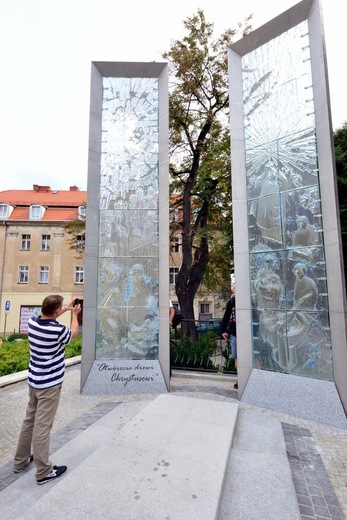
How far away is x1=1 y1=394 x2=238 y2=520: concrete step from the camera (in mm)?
2410

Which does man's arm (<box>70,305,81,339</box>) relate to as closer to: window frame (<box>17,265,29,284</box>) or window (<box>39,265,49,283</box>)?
window (<box>39,265,49,283</box>)

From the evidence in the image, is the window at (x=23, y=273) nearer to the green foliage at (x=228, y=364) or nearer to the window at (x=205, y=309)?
the window at (x=205, y=309)

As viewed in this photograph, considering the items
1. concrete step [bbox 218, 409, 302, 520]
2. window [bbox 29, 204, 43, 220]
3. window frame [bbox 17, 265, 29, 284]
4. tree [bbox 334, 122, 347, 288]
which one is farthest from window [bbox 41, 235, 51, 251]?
concrete step [bbox 218, 409, 302, 520]

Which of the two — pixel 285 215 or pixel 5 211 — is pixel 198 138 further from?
pixel 5 211

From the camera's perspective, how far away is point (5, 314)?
88.8 ft

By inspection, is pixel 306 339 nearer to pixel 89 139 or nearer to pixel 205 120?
pixel 89 139

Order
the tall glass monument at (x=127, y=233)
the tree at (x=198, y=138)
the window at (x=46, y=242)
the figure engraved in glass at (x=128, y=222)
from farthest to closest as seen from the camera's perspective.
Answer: the window at (x=46, y=242) → the tree at (x=198, y=138) → the figure engraved in glass at (x=128, y=222) → the tall glass monument at (x=127, y=233)

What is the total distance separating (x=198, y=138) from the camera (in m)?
14.1

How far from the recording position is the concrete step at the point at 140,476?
2.41 meters

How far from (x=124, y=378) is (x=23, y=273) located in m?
26.5

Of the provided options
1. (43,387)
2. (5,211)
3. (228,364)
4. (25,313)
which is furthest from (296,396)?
(5,211)

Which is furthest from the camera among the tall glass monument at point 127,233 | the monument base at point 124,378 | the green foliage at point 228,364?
the green foliage at point 228,364

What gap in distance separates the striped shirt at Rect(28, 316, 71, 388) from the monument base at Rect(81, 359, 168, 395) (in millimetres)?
3330

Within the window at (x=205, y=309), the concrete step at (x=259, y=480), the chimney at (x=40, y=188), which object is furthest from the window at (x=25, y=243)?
the concrete step at (x=259, y=480)
